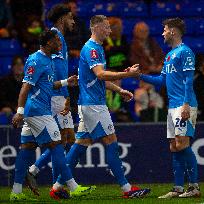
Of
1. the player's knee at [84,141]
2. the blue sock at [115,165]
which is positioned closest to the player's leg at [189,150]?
the blue sock at [115,165]

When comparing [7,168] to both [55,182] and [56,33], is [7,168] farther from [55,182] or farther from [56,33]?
[56,33]

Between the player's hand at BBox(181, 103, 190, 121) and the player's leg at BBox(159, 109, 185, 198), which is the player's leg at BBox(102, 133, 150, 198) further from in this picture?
the player's hand at BBox(181, 103, 190, 121)

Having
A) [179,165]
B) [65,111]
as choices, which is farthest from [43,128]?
[179,165]

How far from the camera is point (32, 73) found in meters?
9.68

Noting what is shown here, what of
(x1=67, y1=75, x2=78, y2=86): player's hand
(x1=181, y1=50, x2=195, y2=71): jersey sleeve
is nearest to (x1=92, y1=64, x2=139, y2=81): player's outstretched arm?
(x1=67, y1=75, x2=78, y2=86): player's hand

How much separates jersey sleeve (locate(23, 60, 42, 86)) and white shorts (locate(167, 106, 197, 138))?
4.85 ft

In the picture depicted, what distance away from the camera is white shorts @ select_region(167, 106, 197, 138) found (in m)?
9.91

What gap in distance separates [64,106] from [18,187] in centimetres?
106

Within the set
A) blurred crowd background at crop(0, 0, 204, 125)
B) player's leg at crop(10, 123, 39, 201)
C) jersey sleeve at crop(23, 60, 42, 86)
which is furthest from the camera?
blurred crowd background at crop(0, 0, 204, 125)

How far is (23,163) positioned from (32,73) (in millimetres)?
1036

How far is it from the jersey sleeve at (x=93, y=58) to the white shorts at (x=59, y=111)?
0.76 m

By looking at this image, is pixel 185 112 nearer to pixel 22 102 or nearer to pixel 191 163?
pixel 191 163

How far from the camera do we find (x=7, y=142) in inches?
486

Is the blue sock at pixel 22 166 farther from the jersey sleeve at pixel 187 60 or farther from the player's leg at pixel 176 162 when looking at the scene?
the jersey sleeve at pixel 187 60
